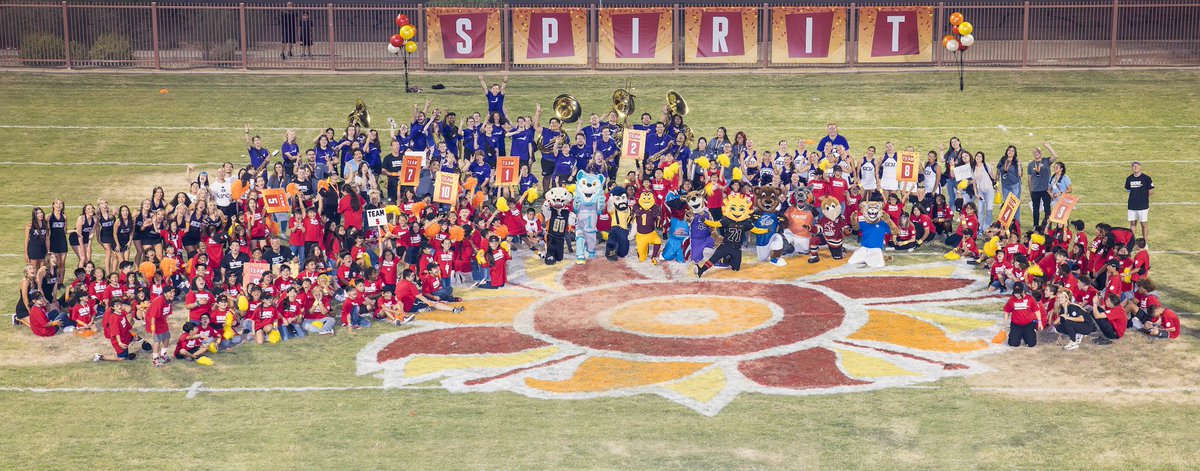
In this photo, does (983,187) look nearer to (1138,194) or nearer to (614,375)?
(1138,194)

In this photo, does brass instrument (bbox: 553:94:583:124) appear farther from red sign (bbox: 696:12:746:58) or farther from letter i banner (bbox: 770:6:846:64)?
letter i banner (bbox: 770:6:846:64)

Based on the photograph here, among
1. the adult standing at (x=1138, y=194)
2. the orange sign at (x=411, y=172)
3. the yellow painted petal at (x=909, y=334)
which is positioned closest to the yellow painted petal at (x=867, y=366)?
the yellow painted petal at (x=909, y=334)

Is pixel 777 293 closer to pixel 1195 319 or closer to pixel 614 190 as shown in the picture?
pixel 614 190

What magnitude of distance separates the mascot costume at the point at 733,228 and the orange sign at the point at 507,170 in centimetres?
412

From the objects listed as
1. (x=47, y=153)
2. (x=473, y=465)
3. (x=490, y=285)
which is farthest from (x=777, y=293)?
(x=47, y=153)

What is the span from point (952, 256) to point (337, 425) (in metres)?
11.9

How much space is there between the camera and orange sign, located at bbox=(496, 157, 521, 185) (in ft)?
76.9

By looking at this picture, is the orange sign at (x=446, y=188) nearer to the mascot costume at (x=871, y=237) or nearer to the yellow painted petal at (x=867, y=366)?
the mascot costume at (x=871, y=237)

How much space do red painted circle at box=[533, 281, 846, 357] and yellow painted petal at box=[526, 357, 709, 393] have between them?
45 cm

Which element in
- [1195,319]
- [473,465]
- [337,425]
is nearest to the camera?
[473,465]

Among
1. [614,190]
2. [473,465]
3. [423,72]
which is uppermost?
[423,72]

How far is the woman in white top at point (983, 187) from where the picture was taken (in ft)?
76.0

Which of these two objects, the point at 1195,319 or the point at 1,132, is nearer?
the point at 1195,319

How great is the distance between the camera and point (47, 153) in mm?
31094
